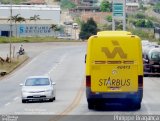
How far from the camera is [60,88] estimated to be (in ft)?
149

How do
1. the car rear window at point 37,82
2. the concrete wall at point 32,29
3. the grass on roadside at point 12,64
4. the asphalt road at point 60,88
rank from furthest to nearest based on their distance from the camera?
the concrete wall at point 32,29, the grass on roadside at point 12,64, the car rear window at point 37,82, the asphalt road at point 60,88

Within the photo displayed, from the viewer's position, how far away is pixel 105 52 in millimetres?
26969

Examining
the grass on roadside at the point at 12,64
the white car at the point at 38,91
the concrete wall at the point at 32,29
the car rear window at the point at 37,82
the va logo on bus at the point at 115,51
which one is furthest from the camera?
the concrete wall at the point at 32,29

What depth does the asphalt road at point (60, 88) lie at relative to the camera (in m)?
27.4

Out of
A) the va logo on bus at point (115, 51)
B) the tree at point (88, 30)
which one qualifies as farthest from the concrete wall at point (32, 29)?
the va logo on bus at point (115, 51)

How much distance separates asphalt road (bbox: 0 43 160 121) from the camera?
27.4m

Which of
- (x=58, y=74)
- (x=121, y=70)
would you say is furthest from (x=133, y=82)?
(x=58, y=74)

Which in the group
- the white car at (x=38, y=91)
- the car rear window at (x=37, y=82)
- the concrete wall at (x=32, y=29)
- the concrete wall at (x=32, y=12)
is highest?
the car rear window at (x=37, y=82)

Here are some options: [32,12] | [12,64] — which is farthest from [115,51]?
[32,12]

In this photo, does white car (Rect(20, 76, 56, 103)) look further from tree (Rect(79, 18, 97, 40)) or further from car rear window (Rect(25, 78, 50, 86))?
tree (Rect(79, 18, 97, 40))

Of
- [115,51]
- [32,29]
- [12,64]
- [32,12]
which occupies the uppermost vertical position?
[115,51]

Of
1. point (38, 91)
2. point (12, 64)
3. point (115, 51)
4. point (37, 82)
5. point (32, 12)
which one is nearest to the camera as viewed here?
point (115, 51)

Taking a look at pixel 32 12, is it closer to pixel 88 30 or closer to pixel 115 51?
pixel 88 30

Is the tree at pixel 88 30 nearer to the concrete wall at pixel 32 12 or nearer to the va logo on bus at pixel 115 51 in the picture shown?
the concrete wall at pixel 32 12
